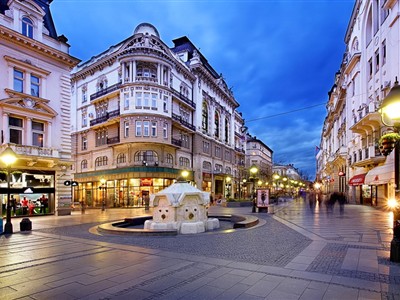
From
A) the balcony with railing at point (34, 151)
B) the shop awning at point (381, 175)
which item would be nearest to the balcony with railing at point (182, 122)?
the balcony with railing at point (34, 151)

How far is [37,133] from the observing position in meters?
23.8

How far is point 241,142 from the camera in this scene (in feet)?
248

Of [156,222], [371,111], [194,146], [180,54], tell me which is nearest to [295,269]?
[156,222]

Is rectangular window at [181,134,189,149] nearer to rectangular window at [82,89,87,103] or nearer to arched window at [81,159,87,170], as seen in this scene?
arched window at [81,159,87,170]

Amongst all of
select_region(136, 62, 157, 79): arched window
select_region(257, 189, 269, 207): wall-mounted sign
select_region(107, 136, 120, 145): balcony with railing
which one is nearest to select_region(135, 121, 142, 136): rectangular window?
select_region(107, 136, 120, 145): balcony with railing

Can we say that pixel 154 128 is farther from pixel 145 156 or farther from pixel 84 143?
pixel 84 143

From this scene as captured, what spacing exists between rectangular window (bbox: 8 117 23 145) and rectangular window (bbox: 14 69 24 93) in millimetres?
2379

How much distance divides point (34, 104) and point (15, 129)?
2501 millimetres

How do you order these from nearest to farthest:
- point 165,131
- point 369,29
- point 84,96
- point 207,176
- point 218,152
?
point 369,29 → point 165,131 → point 84,96 → point 207,176 → point 218,152

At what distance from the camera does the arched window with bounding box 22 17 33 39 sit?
23047 mm

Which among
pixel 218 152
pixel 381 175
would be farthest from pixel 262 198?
pixel 218 152

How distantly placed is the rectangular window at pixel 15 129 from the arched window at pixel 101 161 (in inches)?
741

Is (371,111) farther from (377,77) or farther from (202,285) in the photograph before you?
(202,285)

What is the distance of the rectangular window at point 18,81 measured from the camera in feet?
73.7
